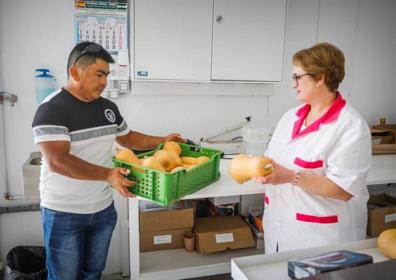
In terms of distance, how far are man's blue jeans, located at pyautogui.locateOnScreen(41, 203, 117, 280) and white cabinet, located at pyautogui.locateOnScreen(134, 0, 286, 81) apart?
39.4 inches

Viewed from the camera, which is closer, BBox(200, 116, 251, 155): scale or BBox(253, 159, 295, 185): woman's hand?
BBox(253, 159, 295, 185): woman's hand

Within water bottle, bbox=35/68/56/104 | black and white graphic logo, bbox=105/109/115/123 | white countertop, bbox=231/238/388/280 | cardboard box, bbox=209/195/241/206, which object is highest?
water bottle, bbox=35/68/56/104

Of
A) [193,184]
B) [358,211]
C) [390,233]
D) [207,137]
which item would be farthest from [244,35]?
[390,233]

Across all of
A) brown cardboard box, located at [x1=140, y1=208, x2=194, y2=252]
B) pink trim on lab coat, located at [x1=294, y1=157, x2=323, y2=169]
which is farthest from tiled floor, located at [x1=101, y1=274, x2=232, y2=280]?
pink trim on lab coat, located at [x1=294, y1=157, x2=323, y2=169]

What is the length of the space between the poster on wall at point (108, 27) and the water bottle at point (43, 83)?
294 millimetres

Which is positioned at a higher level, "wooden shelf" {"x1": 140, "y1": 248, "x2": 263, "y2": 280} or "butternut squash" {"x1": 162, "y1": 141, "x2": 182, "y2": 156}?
"butternut squash" {"x1": 162, "y1": 141, "x2": 182, "y2": 156}

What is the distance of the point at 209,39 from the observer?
7.12ft

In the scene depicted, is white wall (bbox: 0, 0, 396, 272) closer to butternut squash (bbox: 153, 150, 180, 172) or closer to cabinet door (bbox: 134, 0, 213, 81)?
cabinet door (bbox: 134, 0, 213, 81)

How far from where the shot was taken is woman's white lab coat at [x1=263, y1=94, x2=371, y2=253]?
1.22 meters

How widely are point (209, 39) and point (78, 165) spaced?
4.29ft

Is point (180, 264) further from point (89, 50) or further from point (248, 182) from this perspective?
point (89, 50)

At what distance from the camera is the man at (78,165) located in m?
1.26

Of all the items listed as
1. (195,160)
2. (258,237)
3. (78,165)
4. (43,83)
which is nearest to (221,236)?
(258,237)

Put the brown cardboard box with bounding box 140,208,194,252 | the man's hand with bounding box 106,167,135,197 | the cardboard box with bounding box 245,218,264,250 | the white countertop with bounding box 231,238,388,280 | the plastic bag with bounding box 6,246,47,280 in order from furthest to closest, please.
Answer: the cardboard box with bounding box 245,218,264,250 < the brown cardboard box with bounding box 140,208,194,252 < the plastic bag with bounding box 6,246,47,280 < the man's hand with bounding box 106,167,135,197 < the white countertop with bounding box 231,238,388,280
